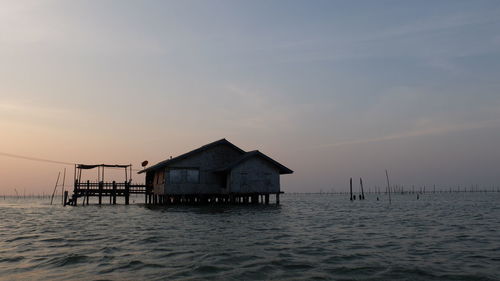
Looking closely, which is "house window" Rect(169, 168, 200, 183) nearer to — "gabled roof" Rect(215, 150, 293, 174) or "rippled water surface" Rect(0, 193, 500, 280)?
"gabled roof" Rect(215, 150, 293, 174)

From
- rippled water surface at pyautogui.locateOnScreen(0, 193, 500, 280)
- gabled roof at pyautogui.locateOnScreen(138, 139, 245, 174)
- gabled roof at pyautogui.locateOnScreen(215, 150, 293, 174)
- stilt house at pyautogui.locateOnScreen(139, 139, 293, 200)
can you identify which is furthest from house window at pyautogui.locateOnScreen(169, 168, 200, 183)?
rippled water surface at pyautogui.locateOnScreen(0, 193, 500, 280)

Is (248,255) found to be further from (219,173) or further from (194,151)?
(219,173)

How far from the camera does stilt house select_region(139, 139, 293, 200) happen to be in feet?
126

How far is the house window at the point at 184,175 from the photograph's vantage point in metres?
38.6

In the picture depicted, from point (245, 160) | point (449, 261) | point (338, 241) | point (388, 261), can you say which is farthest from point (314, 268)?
point (245, 160)

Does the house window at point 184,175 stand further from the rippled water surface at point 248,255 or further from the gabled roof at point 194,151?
the rippled water surface at point 248,255

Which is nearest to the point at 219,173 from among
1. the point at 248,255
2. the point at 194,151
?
the point at 194,151

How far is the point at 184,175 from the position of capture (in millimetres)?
38875

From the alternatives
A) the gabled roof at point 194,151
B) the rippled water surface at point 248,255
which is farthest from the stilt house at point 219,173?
the rippled water surface at point 248,255

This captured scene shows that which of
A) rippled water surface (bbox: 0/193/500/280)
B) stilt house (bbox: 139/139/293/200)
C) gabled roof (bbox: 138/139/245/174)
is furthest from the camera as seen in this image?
stilt house (bbox: 139/139/293/200)

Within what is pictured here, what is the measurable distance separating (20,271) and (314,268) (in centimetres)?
740

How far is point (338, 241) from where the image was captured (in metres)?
15.7

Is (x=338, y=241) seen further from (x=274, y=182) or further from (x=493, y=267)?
(x=274, y=182)

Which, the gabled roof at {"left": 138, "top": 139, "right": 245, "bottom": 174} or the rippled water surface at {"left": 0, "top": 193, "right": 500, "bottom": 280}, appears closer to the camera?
the rippled water surface at {"left": 0, "top": 193, "right": 500, "bottom": 280}
